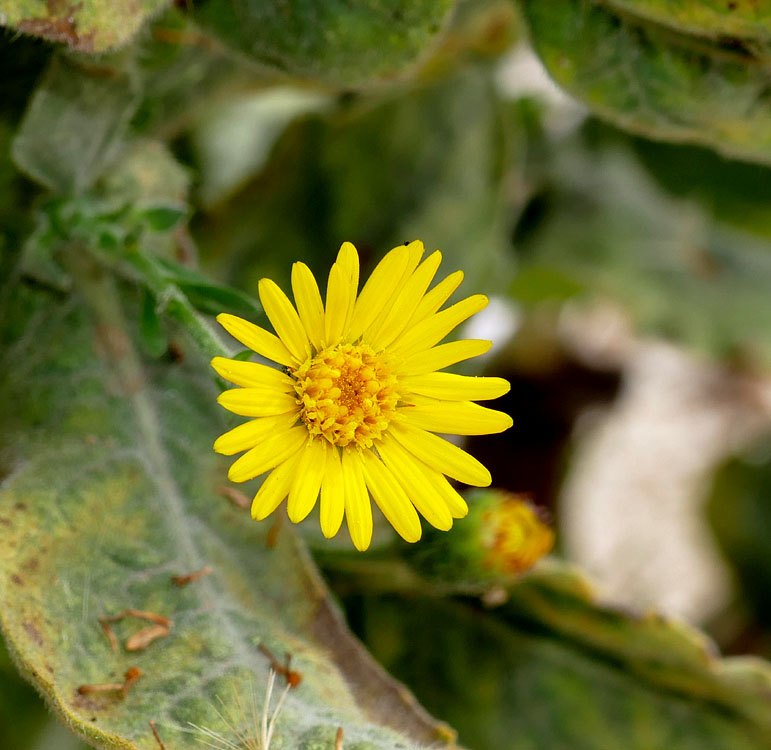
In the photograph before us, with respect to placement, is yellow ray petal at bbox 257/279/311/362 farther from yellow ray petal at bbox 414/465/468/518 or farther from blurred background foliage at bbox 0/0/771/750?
yellow ray petal at bbox 414/465/468/518

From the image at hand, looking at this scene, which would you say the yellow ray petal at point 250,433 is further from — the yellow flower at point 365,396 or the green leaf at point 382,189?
the green leaf at point 382,189

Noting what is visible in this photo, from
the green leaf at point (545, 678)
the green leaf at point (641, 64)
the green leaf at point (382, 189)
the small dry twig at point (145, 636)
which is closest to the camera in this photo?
the small dry twig at point (145, 636)

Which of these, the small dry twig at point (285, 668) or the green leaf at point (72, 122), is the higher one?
the green leaf at point (72, 122)

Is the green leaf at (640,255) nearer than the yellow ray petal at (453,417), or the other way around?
the yellow ray petal at (453,417)

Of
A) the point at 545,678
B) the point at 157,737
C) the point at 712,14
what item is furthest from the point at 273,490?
the point at 545,678

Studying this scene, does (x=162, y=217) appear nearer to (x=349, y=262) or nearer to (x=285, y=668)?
(x=349, y=262)

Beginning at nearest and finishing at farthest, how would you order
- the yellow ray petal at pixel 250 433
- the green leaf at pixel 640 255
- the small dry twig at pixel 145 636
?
the yellow ray petal at pixel 250 433 → the small dry twig at pixel 145 636 → the green leaf at pixel 640 255

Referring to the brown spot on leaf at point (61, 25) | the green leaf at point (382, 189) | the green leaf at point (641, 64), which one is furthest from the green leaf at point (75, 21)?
the green leaf at point (382, 189)
